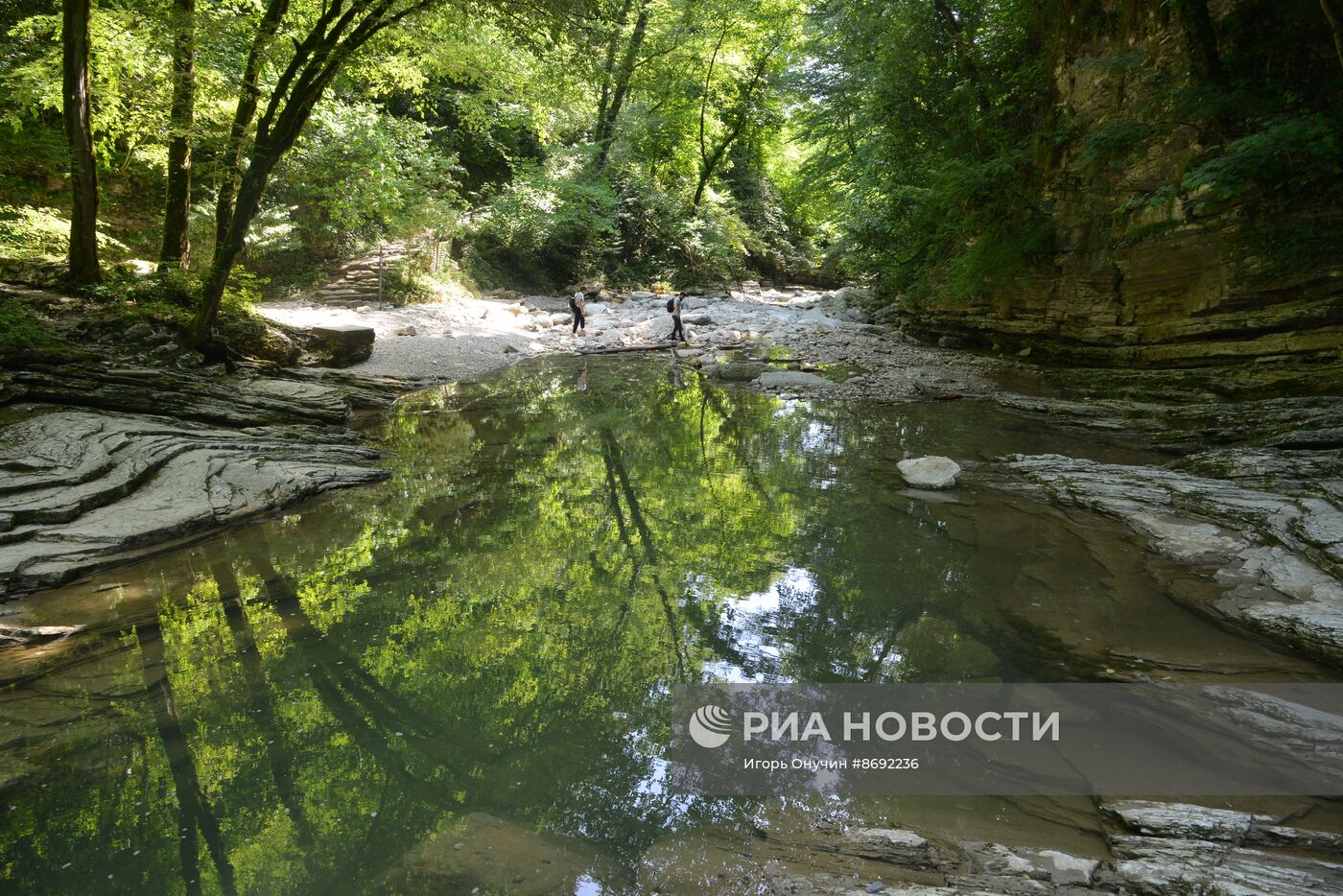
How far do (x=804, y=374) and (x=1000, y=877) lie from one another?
12130 mm

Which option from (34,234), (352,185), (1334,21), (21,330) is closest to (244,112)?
(34,234)

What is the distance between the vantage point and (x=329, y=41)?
10.2 meters

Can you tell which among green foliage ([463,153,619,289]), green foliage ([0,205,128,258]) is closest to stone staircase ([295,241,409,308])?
green foliage ([463,153,619,289])

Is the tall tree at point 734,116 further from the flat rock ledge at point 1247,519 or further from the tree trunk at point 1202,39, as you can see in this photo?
the flat rock ledge at point 1247,519

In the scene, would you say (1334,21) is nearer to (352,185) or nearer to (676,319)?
(676,319)

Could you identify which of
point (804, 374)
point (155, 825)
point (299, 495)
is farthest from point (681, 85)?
point (155, 825)

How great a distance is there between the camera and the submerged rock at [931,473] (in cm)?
752

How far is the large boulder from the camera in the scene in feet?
45.8

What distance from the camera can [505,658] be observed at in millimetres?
4508

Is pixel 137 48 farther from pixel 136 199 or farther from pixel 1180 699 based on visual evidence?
pixel 1180 699

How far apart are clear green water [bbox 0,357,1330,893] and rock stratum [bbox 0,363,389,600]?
0.40 metres

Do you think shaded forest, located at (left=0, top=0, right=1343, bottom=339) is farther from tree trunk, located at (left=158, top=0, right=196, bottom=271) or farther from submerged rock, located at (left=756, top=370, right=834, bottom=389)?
submerged rock, located at (left=756, top=370, right=834, bottom=389)

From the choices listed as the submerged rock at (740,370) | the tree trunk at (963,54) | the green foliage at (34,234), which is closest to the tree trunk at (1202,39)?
the tree trunk at (963,54)

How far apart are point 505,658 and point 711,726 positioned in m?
1.49
